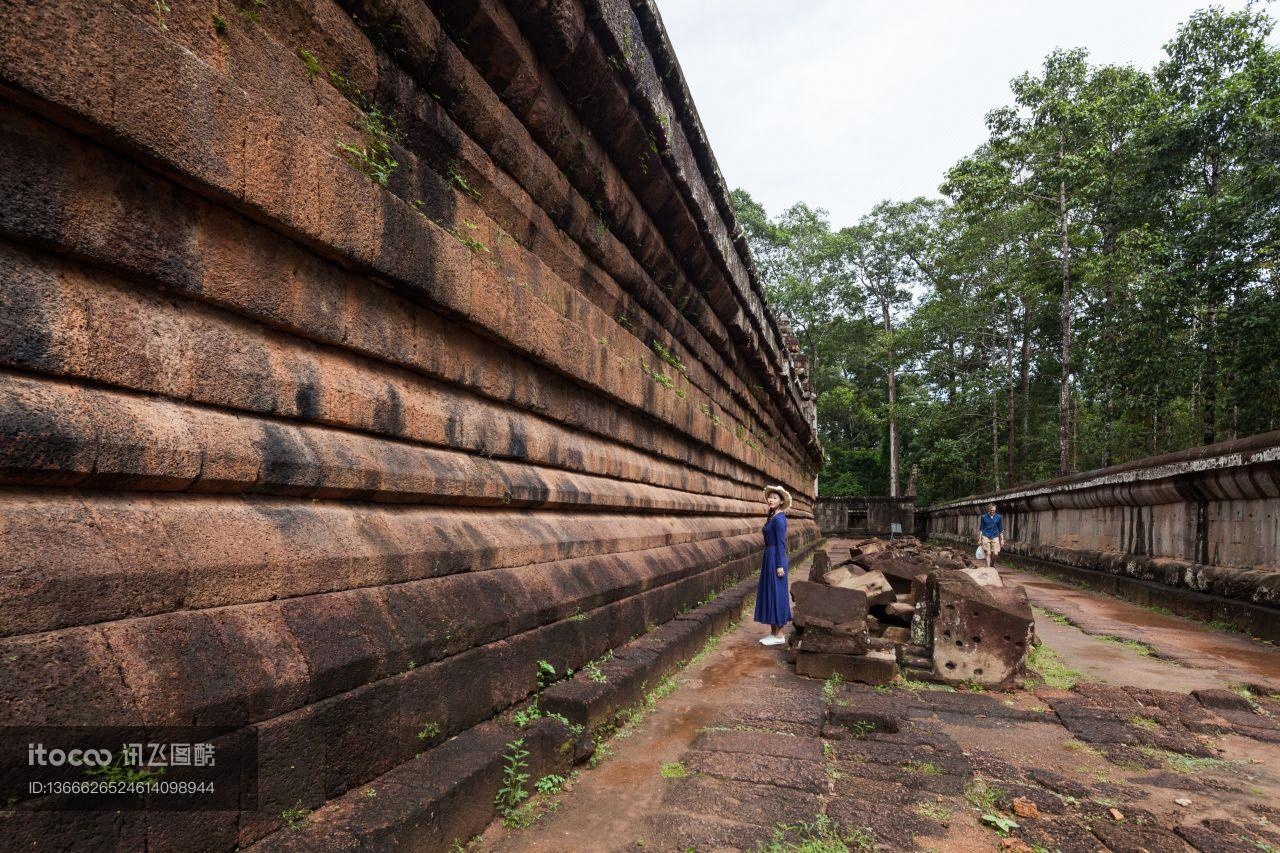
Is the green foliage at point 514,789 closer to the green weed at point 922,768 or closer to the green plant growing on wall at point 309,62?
the green weed at point 922,768

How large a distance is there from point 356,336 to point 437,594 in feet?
3.06

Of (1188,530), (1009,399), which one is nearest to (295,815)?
(1188,530)

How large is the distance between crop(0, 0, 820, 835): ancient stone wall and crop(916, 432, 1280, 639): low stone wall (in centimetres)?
624

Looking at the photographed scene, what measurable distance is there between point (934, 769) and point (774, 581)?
2.94m

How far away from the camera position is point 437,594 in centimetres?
230

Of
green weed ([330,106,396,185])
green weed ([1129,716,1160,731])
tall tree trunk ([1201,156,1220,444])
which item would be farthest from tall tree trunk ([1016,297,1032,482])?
green weed ([330,106,396,185])

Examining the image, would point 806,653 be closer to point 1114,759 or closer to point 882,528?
point 1114,759

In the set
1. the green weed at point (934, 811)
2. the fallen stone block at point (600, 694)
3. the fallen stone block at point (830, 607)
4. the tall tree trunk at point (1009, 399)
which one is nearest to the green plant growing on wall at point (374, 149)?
the fallen stone block at point (600, 694)

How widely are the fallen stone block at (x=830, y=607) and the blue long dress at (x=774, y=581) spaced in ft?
2.86

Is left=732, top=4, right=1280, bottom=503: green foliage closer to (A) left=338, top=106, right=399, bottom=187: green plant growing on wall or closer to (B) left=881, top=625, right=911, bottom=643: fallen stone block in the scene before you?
(B) left=881, top=625, right=911, bottom=643: fallen stone block

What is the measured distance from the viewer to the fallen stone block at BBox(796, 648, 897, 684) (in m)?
4.50

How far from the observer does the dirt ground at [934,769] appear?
2.28 meters

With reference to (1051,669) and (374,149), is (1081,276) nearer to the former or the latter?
(1051,669)

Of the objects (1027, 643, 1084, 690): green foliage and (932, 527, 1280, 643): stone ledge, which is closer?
(1027, 643, 1084, 690): green foliage
